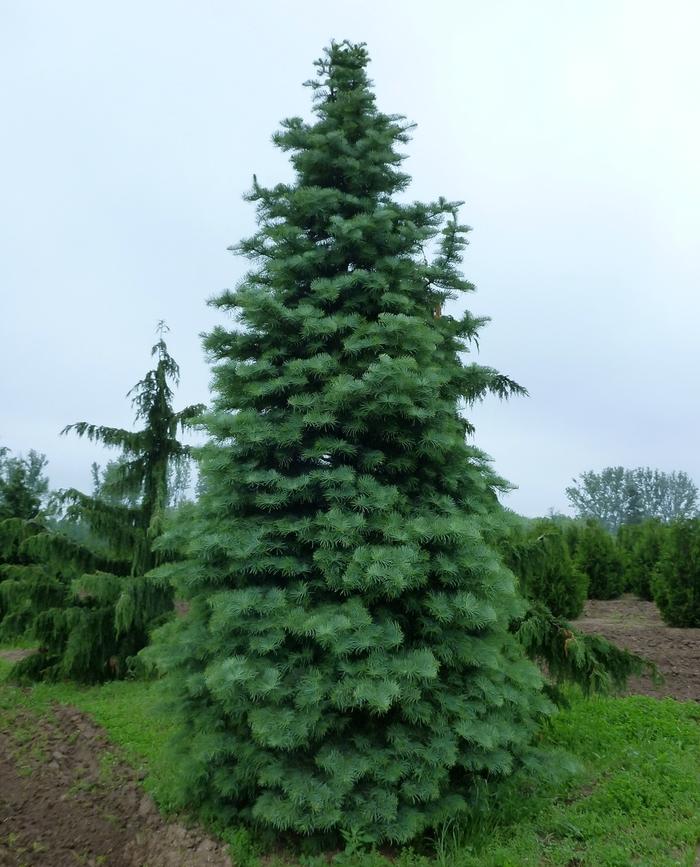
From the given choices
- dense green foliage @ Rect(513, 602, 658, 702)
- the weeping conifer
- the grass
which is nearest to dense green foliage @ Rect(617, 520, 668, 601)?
the grass

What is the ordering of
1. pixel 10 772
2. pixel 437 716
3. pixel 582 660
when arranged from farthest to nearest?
pixel 10 772
pixel 582 660
pixel 437 716

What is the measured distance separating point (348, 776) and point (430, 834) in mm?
899

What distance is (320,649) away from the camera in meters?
4.00

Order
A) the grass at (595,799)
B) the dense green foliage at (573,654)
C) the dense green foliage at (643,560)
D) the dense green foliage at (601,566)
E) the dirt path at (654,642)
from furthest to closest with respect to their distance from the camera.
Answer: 1. the dense green foliage at (601,566)
2. the dense green foliage at (643,560)
3. the dirt path at (654,642)
4. the dense green foliage at (573,654)
5. the grass at (595,799)

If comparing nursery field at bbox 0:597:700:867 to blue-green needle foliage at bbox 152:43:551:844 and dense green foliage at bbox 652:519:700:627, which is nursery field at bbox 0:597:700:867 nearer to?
blue-green needle foliage at bbox 152:43:551:844

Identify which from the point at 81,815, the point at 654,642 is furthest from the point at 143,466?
the point at 654,642

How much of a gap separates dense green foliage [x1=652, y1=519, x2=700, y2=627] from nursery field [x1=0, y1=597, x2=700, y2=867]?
12.0 feet

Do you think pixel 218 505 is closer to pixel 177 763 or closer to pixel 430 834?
pixel 177 763

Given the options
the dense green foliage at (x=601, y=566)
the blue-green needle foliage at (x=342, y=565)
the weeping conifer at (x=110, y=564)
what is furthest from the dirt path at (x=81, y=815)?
the dense green foliage at (x=601, y=566)

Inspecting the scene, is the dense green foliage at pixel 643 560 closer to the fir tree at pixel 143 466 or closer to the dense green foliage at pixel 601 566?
the dense green foliage at pixel 601 566

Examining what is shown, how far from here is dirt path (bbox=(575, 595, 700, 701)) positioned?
7.09 meters

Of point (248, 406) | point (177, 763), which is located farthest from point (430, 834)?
point (248, 406)

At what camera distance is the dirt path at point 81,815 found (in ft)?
13.4

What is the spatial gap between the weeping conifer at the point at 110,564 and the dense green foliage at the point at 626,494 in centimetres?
6083
